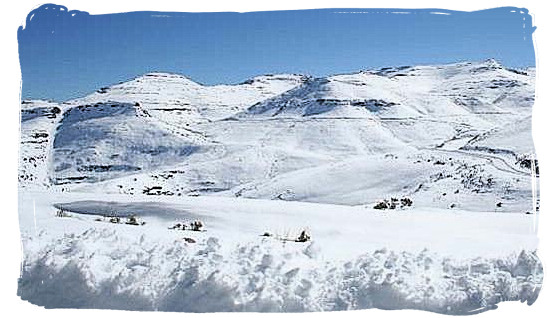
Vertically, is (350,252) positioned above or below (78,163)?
below

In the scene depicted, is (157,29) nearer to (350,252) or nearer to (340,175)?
(340,175)

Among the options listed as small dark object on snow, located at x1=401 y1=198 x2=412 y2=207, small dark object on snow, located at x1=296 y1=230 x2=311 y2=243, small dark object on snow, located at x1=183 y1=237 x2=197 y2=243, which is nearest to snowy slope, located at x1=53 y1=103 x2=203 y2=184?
small dark object on snow, located at x1=183 y1=237 x2=197 y2=243

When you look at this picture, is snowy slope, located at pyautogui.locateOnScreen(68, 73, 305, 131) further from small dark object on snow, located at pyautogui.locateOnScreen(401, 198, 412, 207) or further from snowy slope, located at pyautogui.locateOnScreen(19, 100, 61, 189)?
small dark object on snow, located at pyautogui.locateOnScreen(401, 198, 412, 207)

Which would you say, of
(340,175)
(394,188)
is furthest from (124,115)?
(394,188)

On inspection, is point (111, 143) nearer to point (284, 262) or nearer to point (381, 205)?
point (284, 262)

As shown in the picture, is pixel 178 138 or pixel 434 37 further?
pixel 178 138

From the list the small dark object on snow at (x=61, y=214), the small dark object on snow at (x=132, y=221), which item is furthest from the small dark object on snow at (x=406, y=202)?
the small dark object on snow at (x=61, y=214)

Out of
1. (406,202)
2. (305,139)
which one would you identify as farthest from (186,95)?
(406,202)
